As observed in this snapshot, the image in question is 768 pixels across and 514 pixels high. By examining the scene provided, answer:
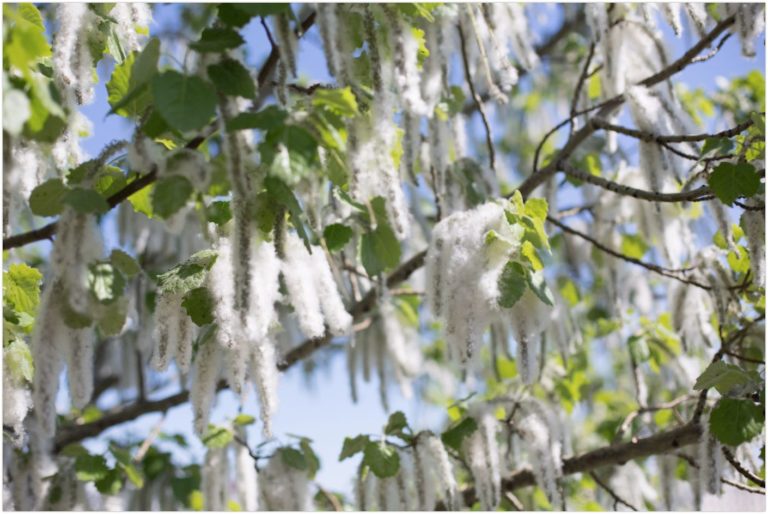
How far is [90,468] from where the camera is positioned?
2164 millimetres

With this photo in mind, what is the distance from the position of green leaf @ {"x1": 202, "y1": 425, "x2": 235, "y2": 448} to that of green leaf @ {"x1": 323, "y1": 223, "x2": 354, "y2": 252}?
3.20 feet

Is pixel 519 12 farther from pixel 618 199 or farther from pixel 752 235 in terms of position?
pixel 752 235

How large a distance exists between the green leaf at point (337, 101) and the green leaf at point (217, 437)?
4.50 ft

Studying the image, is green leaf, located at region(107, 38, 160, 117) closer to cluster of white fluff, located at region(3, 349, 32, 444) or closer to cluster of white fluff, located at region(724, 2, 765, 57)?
cluster of white fluff, located at region(3, 349, 32, 444)

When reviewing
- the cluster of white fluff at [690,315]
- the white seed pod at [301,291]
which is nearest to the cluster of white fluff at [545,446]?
the cluster of white fluff at [690,315]

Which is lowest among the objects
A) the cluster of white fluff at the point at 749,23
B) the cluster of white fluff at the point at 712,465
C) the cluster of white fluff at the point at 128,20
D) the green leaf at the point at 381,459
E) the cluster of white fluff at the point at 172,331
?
the cluster of white fluff at the point at 712,465

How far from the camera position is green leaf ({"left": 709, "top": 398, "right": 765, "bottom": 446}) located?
1500mm

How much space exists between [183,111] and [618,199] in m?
1.99

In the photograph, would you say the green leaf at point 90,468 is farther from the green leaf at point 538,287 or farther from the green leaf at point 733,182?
the green leaf at point 733,182

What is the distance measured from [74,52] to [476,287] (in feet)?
2.59

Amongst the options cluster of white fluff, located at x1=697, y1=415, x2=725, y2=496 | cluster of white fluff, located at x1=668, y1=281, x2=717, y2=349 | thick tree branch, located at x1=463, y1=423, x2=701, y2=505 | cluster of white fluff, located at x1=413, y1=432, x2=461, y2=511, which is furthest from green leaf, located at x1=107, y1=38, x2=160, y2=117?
cluster of white fluff, located at x1=668, y1=281, x2=717, y2=349

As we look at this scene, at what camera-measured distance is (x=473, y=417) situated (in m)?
2.04

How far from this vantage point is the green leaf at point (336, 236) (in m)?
1.48

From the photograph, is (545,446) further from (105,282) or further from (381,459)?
(105,282)
